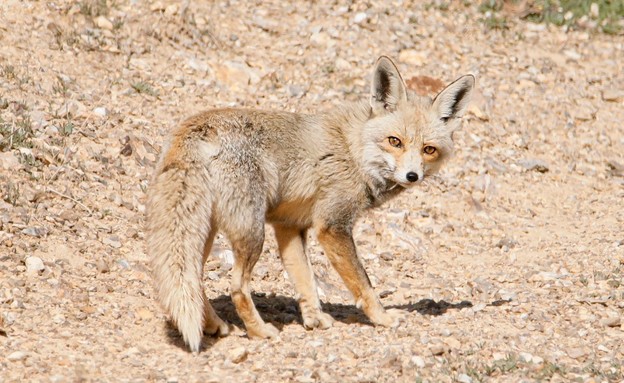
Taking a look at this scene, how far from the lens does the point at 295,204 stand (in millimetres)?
6480

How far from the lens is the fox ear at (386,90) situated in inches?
263

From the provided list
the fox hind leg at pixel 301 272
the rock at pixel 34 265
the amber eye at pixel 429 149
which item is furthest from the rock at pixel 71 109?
the amber eye at pixel 429 149

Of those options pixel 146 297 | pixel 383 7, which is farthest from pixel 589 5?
pixel 146 297

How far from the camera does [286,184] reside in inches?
249

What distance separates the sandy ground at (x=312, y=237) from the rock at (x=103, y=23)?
4 cm

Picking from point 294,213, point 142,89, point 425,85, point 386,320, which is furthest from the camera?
point 425,85

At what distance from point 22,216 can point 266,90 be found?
4289 millimetres

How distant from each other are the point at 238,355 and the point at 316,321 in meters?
1.07

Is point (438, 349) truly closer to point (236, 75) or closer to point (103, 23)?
point (236, 75)

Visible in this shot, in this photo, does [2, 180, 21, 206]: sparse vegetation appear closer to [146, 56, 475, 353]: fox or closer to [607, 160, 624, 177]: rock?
[146, 56, 475, 353]: fox

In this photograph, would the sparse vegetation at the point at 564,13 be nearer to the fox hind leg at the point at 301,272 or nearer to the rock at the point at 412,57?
the rock at the point at 412,57

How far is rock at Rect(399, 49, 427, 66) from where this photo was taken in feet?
37.7

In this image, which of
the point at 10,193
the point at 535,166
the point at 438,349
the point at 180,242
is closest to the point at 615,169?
the point at 535,166

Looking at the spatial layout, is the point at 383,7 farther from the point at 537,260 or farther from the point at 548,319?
the point at 548,319
